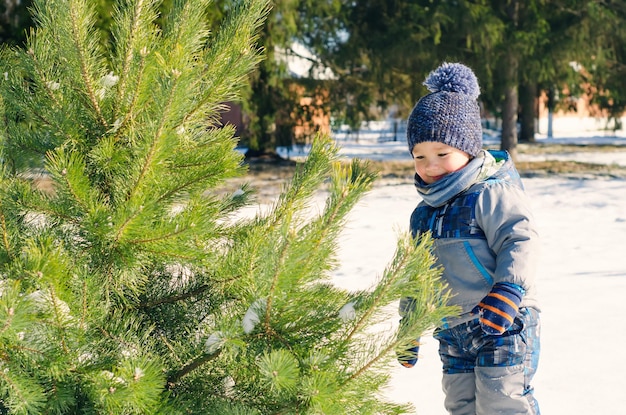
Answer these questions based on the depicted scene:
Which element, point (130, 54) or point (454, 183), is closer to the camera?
point (130, 54)

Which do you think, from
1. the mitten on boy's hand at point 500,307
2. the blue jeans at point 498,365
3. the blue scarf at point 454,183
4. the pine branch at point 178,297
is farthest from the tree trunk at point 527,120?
Result: the pine branch at point 178,297

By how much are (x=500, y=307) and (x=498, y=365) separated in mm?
294

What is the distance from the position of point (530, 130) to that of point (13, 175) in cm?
2663

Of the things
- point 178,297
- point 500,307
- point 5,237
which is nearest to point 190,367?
point 178,297

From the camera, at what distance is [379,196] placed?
11523 mm

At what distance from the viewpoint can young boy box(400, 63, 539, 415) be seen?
7.60 ft

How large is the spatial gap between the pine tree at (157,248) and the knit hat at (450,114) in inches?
31.5

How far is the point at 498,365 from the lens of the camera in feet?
7.67

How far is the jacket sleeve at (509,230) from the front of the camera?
222cm

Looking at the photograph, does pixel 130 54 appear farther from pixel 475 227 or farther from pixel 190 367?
pixel 475 227

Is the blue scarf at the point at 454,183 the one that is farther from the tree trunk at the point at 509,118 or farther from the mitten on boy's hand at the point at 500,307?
the tree trunk at the point at 509,118

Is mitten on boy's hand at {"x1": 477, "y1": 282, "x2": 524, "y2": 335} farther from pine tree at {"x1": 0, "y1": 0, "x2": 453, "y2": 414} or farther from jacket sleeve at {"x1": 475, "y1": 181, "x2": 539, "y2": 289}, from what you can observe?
pine tree at {"x1": 0, "y1": 0, "x2": 453, "y2": 414}

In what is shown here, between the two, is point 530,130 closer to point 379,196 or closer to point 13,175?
point 379,196

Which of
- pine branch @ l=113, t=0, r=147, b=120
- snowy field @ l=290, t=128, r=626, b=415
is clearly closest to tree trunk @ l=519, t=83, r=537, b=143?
snowy field @ l=290, t=128, r=626, b=415
